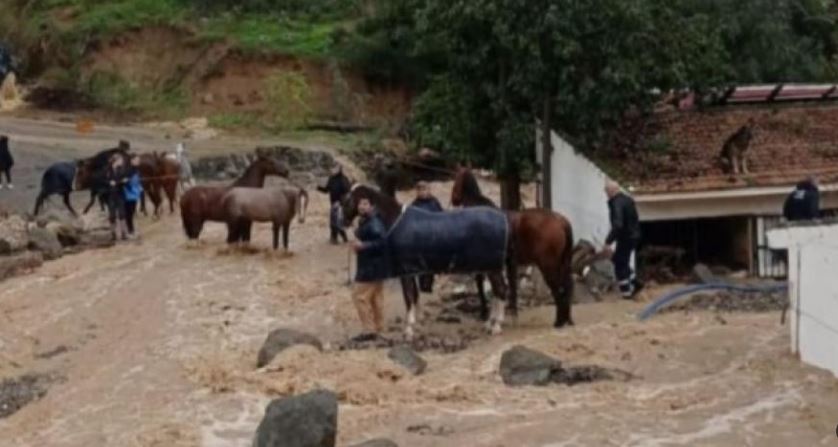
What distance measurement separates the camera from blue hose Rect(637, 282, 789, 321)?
23812 millimetres

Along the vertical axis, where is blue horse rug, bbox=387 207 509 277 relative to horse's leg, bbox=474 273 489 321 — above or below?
above

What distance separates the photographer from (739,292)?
1005 inches

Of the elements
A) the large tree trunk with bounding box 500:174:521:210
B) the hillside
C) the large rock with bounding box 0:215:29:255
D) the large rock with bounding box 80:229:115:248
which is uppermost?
the hillside

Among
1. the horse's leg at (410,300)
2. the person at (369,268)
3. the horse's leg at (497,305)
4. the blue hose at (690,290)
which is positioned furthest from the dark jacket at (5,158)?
the horse's leg at (497,305)

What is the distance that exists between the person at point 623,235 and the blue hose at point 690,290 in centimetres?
63

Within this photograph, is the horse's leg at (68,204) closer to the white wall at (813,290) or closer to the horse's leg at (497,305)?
the horse's leg at (497,305)

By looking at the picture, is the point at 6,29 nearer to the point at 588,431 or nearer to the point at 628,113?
the point at 628,113

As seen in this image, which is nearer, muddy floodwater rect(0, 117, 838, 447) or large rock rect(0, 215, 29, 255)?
muddy floodwater rect(0, 117, 838, 447)

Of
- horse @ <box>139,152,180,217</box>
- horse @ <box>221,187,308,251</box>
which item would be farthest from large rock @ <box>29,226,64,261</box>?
horse @ <box>221,187,308,251</box>

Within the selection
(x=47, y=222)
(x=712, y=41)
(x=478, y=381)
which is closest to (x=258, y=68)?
(x=47, y=222)

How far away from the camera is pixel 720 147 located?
31.3 metres

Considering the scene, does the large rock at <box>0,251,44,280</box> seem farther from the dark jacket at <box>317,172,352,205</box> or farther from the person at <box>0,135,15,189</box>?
the person at <box>0,135,15,189</box>

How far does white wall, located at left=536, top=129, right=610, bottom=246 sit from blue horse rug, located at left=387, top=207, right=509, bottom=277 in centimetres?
722

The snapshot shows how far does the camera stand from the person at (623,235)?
24656 mm
